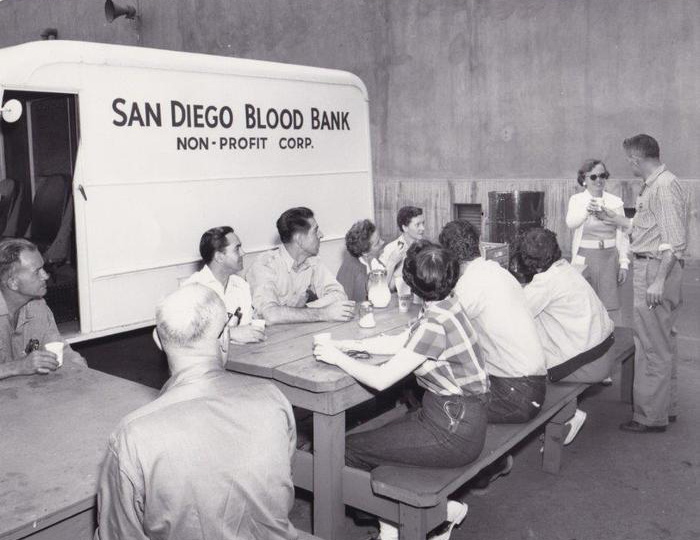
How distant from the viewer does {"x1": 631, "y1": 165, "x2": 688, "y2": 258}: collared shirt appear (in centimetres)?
441

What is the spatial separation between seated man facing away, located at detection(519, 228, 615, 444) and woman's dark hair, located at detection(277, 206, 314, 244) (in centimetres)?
139

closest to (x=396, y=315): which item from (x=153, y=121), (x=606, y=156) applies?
(x=153, y=121)

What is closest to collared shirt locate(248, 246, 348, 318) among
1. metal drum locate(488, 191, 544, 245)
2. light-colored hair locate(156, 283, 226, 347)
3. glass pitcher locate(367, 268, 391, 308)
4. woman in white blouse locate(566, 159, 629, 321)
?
glass pitcher locate(367, 268, 391, 308)

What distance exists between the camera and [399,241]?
577 cm

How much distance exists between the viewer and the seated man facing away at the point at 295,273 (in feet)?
14.5

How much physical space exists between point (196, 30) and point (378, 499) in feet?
40.4

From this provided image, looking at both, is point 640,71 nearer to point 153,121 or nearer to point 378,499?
point 153,121

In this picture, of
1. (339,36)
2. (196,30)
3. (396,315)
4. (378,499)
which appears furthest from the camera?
(196,30)

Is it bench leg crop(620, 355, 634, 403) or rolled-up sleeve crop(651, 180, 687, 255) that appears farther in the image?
bench leg crop(620, 355, 634, 403)

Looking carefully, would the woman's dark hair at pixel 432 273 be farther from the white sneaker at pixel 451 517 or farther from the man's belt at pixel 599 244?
the man's belt at pixel 599 244

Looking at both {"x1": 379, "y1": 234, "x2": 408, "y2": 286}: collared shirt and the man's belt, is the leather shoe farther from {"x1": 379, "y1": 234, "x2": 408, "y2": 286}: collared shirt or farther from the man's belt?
{"x1": 379, "y1": 234, "x2": 408, "y2": 286}: collared shirt

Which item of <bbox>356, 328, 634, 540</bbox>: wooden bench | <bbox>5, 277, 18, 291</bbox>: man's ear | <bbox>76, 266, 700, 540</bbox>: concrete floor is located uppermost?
<bbox>5, 277, 18, 291</bbox>: man's ear

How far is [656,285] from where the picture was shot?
14.5 feet

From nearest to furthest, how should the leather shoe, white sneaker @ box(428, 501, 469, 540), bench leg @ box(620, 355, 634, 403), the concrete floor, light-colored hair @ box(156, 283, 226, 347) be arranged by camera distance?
light-colored hair @ box(156, 283, 226, 347) → white sneaker @ box(428, 501, 469, 540) → the concrete floor → the leather shoe → bench leg @ box(620, 355, 634, 403)
